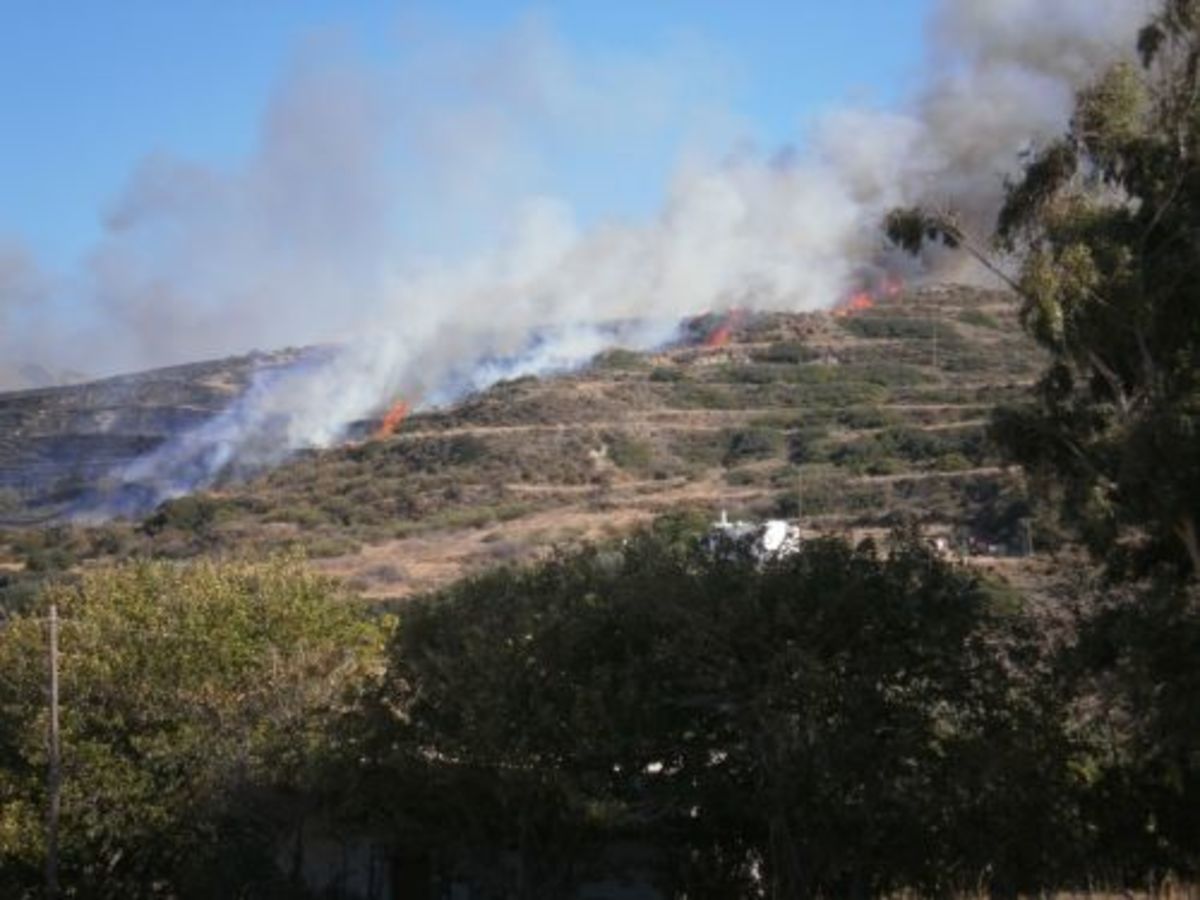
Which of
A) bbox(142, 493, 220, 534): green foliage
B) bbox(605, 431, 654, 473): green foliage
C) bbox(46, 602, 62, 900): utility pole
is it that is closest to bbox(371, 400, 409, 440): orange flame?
bbox(605, 431, 654, 473): green foliage

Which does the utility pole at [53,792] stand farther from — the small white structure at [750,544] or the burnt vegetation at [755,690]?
the small white structure at [750,544]

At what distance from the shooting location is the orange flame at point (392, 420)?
88938 millimetres

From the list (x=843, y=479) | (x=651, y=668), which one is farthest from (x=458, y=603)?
(x=843, y=479)

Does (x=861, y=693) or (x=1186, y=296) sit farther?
(x=861, y=693)

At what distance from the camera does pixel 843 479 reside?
62094 mm

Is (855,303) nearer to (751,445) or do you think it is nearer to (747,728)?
(751,445)

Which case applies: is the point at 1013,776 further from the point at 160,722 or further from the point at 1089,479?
the point at 160,722

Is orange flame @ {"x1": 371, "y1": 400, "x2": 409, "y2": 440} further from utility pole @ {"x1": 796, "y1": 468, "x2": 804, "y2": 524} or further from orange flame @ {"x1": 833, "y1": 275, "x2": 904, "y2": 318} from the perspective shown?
orange flame @ {"x1": 833, "y1": 275, "x2": 904, "y2": 318}

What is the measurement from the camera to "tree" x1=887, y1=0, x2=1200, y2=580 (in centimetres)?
1368

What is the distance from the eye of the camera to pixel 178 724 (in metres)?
24.6

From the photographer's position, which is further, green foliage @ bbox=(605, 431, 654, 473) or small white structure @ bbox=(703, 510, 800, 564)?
green foliage @ bbox=(605, 431, 654, 473)

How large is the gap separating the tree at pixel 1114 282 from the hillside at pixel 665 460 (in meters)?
27.7

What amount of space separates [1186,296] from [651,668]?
7.16 metres

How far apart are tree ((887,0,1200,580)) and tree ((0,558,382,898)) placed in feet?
40.1
